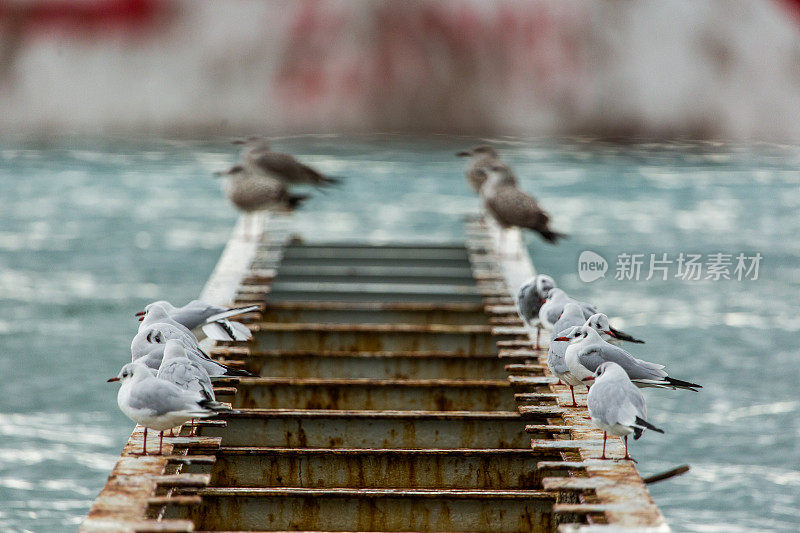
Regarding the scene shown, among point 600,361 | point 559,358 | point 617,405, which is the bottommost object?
point 617,405

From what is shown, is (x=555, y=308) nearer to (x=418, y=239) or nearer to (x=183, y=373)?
(x=183, y=373)

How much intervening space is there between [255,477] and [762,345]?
46.5ft

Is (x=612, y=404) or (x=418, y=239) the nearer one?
(x=612, y=404)

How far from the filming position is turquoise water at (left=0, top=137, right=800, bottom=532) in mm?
14711

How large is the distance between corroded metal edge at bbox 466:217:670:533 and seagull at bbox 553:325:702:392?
0.49 metres

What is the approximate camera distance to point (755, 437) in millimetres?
16031

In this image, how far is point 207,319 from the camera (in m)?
10.5

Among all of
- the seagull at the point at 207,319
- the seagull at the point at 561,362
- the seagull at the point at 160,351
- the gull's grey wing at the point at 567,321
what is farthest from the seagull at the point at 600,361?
the seagull at the point at 207,319

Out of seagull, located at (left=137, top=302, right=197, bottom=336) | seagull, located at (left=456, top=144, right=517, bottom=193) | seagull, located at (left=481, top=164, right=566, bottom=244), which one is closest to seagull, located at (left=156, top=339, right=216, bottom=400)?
seagull, located at (left=137, top=302, right=197, bottom=336)

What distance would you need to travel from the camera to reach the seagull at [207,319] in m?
10.3

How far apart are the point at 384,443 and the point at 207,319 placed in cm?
194

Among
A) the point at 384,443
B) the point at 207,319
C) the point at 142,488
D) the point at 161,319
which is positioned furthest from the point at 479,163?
the point at 142,488

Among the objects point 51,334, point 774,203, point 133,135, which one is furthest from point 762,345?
point 133,135

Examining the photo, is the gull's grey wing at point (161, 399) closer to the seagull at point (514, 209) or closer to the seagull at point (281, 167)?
the seagull at point (514, 209)
